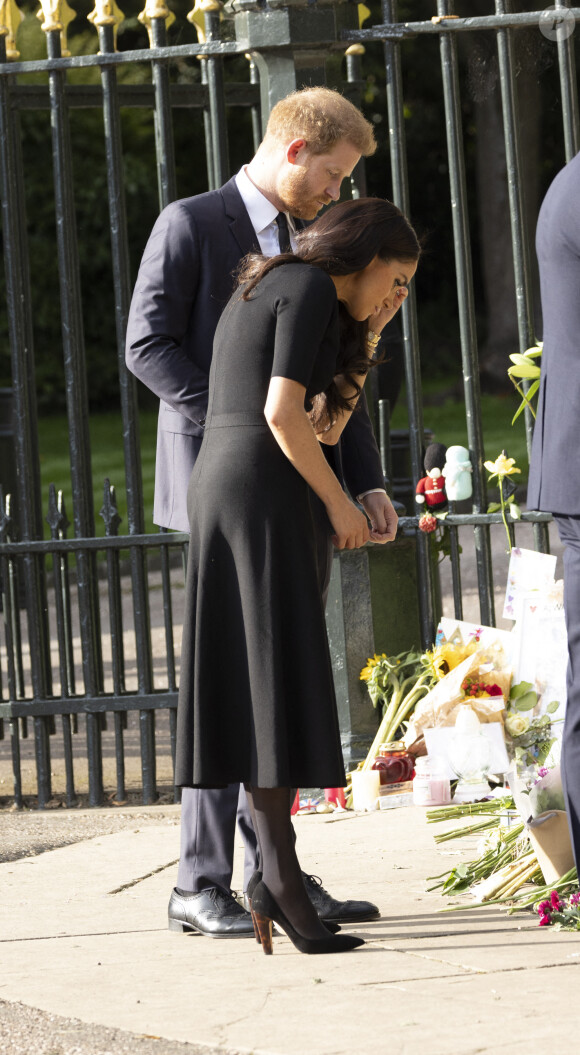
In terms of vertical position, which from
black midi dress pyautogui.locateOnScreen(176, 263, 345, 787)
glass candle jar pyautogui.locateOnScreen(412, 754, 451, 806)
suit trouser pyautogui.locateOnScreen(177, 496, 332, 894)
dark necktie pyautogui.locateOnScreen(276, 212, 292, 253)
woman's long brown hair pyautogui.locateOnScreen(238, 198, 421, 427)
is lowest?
glass candle jar pyautogui.locateOnScreen(412, 754, 451, 806)

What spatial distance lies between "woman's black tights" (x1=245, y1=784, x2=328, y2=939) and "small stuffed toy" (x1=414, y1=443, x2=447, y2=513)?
1.94 meters

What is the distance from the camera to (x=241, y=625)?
297 centimetres

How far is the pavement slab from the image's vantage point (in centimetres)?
252

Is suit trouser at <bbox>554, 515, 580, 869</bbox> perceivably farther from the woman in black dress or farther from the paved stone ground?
the woman in black dress

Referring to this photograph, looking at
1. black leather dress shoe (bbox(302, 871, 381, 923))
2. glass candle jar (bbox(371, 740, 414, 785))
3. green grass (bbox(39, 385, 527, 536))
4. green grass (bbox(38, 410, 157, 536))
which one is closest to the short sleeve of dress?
black leather dress shoe (bbox(302, 871, 381, 923))

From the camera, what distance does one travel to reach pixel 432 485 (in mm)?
4723

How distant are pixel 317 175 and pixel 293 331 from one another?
62 cm

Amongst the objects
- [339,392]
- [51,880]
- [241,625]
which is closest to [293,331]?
[339,392]

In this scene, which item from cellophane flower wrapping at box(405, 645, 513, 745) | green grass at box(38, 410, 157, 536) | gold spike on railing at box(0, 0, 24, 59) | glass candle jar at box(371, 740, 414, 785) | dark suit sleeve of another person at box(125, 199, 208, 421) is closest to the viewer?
dark suit sleeve of another person at box(125, 199, 208, 421)

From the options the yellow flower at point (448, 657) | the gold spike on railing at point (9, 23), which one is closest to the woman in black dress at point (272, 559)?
the yellow flower at point (448, 657)

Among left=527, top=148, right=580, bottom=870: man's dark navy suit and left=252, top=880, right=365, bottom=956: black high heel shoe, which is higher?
left=527, top=148, right=580, bottom=870: man's dark navy suit

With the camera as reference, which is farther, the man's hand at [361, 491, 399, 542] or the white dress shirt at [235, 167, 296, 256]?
the white dress shirt at [235, 167, 296, 256]

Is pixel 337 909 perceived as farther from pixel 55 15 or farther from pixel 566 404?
pixel 55 15

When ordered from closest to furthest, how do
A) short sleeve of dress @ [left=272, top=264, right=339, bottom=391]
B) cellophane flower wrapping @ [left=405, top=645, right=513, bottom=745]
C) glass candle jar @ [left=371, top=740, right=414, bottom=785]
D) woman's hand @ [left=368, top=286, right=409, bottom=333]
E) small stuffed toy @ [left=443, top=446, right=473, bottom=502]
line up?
short sleeve of dress @ [left=272, top=264, right=339, bottom=391] → woman's hand @ [left=368, top=286, right=409, bottom=333] → cellophane flower wrapping @ [left=405, top=645, right=513, bottom=745] → glass candle jar @ [left=371, top=740, right=414, bottom=785] → small stuffed toy @ [left=443, top=446, right=473, bottom=502]
